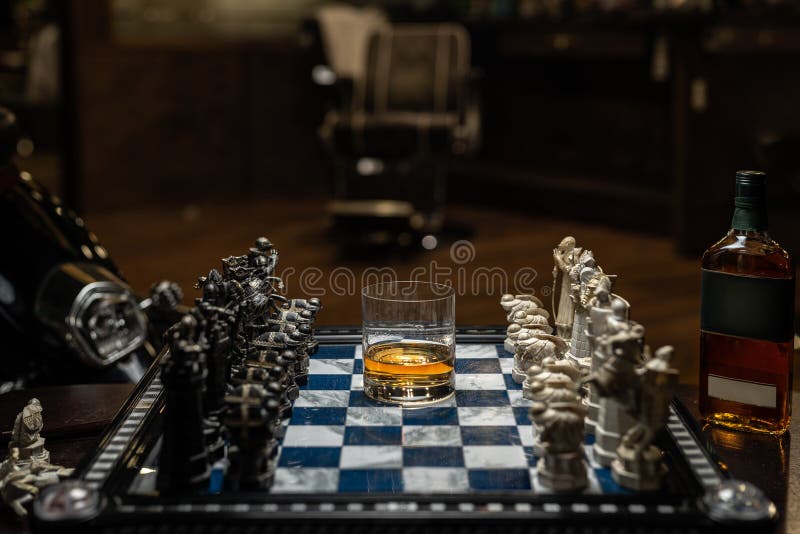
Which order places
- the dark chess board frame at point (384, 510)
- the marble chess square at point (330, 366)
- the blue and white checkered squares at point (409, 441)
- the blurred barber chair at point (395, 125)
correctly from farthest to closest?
1. the blurred barber chair at point (395, 125)
2. the marble chess square at point (330, 366)
3. the blue and white checkered squares at point (409, 441)
4. the dark chess board frame at point (384, 510)

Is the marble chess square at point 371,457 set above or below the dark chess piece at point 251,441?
below

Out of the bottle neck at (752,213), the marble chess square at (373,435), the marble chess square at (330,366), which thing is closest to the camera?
the marble chess square at (373,435)

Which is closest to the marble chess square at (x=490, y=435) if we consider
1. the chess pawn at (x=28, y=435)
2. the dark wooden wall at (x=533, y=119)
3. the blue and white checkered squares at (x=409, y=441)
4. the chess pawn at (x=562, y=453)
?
the blue and white checkered squares at (x=409, y=441)

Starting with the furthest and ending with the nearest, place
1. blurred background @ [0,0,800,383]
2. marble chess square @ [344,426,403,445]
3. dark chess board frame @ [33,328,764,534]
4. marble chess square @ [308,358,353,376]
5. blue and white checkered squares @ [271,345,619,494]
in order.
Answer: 1. blurred background @ [0,0,800,383]
2. marble chess square @ [308,358,353,376]
3. marble chess square @ [344,426,403,445]
4. blue and white checkered squares @ [271,345,619,494]
5. dark chess board frame @ [33,328,764,534]

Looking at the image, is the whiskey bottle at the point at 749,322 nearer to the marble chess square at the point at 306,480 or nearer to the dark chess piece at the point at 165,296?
the marble chess square at the point at 306,480

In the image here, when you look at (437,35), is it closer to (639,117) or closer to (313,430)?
(639,117)

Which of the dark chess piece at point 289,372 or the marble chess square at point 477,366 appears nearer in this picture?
the dark chess piece at point 289,372

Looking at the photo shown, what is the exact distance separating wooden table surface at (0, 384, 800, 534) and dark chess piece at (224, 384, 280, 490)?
0.21 meters

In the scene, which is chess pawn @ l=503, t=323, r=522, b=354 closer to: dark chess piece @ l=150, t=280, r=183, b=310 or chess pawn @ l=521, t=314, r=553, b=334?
chess pawn @ l=521, t=314, r=553, b=334

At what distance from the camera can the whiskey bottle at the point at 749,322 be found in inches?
46.9

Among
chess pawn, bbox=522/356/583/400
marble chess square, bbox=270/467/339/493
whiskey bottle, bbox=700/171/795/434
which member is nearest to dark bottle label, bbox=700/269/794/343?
whiskey bottle, bbox=700/171/795/434

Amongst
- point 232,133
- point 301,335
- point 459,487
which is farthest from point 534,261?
point 459,487

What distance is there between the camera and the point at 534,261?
4090mm

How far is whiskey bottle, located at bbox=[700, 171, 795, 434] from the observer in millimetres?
1190
